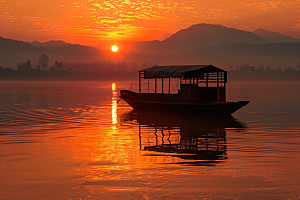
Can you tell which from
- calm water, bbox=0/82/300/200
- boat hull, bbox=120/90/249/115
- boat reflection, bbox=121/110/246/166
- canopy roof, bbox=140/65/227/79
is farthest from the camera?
canopy roof, bbox=140/65/227/79

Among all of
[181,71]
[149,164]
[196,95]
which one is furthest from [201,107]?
[149,164]

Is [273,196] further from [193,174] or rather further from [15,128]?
[15,128]

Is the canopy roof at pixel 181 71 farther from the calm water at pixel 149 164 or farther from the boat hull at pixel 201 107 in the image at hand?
the calm water at pixel 149 164

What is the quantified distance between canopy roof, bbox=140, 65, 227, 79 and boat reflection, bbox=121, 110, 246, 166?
4417mm

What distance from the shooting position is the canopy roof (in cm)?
3091

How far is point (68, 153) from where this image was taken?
14727mm

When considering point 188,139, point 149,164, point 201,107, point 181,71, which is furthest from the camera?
point 181,71

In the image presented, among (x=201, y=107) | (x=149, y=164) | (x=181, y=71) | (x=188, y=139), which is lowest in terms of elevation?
Answer: (x=149, y=164)

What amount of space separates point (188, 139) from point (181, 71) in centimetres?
1409

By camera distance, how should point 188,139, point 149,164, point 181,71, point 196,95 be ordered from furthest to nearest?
point 181,71
point 196,95
point 188,139
point 149,164

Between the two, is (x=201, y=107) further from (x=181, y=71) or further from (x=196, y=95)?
(x=181, y=71)

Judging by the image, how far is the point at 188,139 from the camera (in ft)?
61.4

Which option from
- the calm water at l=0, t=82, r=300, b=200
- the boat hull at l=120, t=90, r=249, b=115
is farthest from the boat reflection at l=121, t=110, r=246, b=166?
the boat hull at l=120, t=90, r=249, b=115

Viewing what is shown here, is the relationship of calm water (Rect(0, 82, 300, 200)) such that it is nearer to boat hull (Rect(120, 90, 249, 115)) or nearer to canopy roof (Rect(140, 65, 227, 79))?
boat hull (Rect(120, 90, 249, 115))
